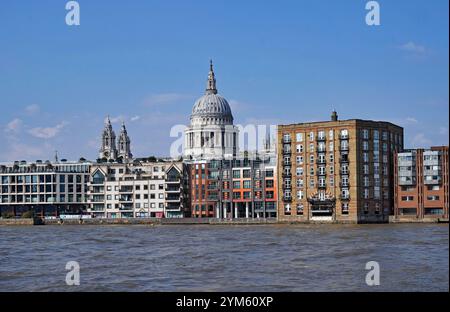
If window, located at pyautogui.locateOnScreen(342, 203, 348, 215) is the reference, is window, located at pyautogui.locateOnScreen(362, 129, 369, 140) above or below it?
above

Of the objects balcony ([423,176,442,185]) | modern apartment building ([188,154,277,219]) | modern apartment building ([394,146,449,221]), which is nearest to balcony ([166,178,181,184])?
modern apartment building ([188,154,277,219])

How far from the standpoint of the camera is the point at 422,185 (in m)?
104

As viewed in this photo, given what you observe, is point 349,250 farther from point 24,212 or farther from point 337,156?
point 24,212

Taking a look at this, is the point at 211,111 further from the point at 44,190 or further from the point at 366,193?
the point at 366,193

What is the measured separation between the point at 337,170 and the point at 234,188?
22821 mm

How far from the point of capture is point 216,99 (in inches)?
7160

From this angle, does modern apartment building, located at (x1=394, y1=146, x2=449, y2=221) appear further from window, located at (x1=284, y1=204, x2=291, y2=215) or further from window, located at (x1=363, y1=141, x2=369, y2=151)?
window, located at (x1=284, y1=204, x2=291, y2=215)

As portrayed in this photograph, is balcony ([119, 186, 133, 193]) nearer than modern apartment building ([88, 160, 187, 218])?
No

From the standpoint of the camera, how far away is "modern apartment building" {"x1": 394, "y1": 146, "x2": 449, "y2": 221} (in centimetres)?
10212

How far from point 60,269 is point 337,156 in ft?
242

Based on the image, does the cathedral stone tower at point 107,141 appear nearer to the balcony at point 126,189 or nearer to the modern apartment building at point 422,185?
the balcony at point 126,189

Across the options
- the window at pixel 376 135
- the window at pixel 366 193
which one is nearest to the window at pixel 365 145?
the window at pixel 376 135

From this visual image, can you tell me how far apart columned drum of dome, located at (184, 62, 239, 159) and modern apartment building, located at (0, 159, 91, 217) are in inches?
1130
